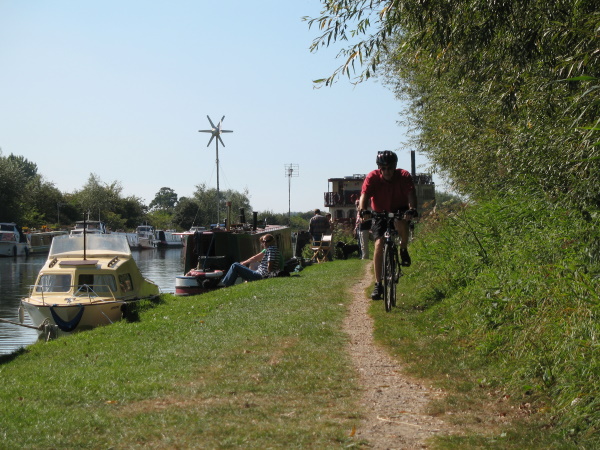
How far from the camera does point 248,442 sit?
181 inches

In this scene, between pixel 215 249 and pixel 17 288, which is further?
pixel 17 288

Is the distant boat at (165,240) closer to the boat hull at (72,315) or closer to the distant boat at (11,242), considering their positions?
the distant boat at (11,242)

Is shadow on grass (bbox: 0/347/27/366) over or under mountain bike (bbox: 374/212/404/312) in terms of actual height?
under

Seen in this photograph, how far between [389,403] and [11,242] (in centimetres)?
6983

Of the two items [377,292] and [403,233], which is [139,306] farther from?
[403,233]

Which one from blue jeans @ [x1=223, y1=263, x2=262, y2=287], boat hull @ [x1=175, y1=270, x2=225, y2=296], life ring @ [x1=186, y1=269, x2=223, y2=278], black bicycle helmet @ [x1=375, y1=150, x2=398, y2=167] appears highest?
black bicycle helmet @ [x1=375, y1=150, x2=398, y2=167]

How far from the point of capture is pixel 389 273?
980cm

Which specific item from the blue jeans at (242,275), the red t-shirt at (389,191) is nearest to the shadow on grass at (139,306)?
the blue jeans at (242,275)

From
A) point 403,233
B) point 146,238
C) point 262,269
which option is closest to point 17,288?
point 262,269

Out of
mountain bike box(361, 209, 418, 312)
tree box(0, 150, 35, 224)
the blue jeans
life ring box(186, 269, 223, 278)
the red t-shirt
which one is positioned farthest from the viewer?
tree box(0, 150, 35, 224)

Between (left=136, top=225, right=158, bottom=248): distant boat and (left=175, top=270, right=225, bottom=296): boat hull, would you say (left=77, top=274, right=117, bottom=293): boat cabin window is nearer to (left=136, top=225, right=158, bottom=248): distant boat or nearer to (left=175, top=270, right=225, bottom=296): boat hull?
(left=175, top=270, right=225, bottom=296): boat hull

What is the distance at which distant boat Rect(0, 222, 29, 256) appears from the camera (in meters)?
69.4

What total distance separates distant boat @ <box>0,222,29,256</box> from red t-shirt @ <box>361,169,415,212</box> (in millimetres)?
64946

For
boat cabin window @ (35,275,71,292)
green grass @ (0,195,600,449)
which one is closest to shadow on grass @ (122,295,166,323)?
boat cabin window @ (35,275,71,292)
